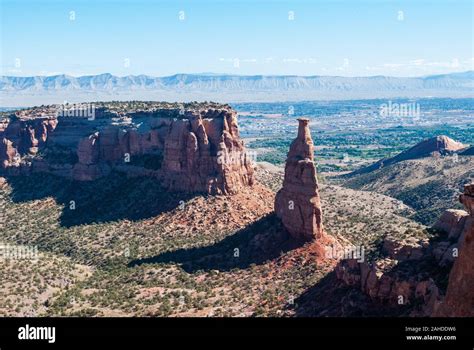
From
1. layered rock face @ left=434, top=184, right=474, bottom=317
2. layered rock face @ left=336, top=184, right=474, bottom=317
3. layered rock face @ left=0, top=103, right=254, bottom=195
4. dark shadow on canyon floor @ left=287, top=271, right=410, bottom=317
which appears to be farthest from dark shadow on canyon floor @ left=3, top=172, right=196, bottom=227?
layered rock face @ left=434, top=184, right=474, bottom=317

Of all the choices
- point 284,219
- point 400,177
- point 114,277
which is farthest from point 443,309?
point 400,177

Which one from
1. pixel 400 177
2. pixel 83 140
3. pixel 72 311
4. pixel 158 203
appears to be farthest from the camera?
pixel 400 177

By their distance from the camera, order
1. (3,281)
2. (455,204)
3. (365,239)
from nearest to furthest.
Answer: (3,281), (365,239), (455,204)

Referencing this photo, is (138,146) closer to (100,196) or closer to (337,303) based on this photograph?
(100,196)

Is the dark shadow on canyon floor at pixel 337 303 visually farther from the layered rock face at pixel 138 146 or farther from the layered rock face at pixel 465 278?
the layered rock face at pixel 138 146

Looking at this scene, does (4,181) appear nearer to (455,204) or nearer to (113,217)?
(113,217)

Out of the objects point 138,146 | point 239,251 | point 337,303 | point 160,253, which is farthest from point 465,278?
point 138,146
